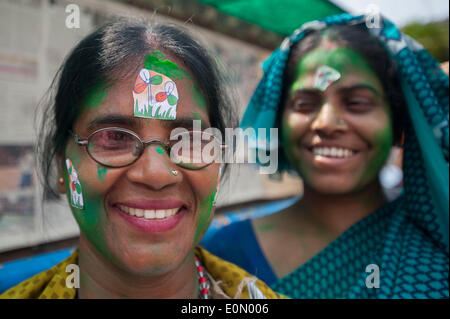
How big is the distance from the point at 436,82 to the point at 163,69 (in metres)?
1.18

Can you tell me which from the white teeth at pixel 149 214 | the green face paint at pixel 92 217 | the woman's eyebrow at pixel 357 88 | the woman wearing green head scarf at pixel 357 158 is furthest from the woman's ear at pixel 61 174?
the woman's eyebrow at pixel 357 88

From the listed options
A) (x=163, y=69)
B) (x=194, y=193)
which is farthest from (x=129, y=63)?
(x=194, y=193)

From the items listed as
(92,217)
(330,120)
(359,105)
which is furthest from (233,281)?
(359,105)

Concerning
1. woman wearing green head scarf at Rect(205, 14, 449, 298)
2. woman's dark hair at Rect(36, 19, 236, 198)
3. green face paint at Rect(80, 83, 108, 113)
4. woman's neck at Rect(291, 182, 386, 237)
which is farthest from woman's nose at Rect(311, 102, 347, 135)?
green face paint at Rect(80, 83, 108, 113)

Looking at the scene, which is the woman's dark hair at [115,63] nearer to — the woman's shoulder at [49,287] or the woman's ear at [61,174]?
the woman's ear at [61,174]

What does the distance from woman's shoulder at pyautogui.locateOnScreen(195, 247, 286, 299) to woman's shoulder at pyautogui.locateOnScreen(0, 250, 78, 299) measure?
437mm

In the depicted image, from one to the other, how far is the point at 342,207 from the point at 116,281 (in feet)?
3.55

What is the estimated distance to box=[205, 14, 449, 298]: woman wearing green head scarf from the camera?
4.46ft

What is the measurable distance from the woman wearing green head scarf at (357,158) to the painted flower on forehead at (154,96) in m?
0.71

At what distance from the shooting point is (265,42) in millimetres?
3535

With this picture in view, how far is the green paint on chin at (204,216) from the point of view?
981 mm

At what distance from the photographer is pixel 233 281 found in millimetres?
1162
